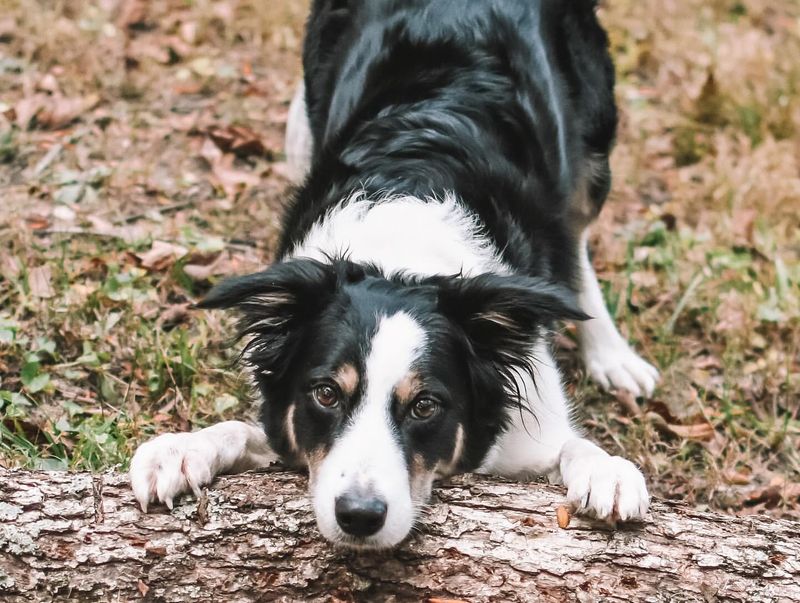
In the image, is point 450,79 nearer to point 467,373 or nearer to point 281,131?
point 467,373

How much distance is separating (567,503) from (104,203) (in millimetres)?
3071

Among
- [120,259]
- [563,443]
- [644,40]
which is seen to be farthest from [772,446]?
[644,40]

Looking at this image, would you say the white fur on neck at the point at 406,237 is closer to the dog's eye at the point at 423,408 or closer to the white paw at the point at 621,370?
the dog's eye at the point at 423,408

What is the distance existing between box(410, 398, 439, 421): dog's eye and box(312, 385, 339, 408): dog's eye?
216 mm

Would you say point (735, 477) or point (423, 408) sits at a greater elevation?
point (423, 408)

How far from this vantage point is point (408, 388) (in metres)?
2.71

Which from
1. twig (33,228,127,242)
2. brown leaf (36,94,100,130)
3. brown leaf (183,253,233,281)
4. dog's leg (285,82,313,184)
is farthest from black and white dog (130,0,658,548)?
brown leaf (36,94,100,130)

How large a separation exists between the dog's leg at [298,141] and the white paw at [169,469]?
2435 millimetres

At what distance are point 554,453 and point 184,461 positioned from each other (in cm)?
121

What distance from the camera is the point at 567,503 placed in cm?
270

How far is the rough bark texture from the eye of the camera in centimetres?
249

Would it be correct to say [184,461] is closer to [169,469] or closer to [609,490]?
[169,469]

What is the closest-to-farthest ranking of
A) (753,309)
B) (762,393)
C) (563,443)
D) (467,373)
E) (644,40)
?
(467,373), (563,443), (762,393), (753,309), (644,40)

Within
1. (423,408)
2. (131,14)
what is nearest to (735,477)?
(423,408)
